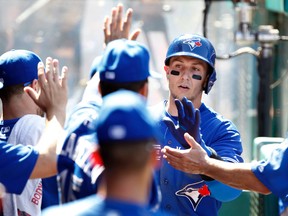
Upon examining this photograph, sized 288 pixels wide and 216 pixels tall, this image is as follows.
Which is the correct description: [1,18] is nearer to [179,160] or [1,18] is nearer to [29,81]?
[29,81]

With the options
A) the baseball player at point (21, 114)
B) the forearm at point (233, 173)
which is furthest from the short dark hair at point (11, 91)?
the forearm at point (233, 173)

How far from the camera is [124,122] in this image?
278 cm

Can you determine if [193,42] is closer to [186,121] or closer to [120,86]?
[186,121]

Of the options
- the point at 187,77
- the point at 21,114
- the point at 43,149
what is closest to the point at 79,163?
the point at 43,149

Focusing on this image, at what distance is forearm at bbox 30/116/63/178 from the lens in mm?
4055

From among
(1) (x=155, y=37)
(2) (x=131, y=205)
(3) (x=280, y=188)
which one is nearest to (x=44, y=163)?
(3) (x=280, y=188)

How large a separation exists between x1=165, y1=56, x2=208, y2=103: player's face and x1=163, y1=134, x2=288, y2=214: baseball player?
0.79 metres

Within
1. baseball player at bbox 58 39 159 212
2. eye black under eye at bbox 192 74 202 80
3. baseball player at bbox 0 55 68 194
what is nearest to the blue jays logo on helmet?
eye black under eye at bbox 192 74 202 80

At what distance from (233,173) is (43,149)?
0.94 m

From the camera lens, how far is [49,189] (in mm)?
5379

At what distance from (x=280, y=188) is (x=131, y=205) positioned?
1.52 meters

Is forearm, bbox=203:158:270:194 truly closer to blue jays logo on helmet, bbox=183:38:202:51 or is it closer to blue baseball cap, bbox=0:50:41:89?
blue jays logo on helmet, bbox=183:38:202:51

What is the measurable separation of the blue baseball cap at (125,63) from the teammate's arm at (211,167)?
0.84 meters

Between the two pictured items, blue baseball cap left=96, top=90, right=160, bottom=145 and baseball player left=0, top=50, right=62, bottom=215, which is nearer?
blue baseball cap left=96, top=90, right=160, bottom=145
